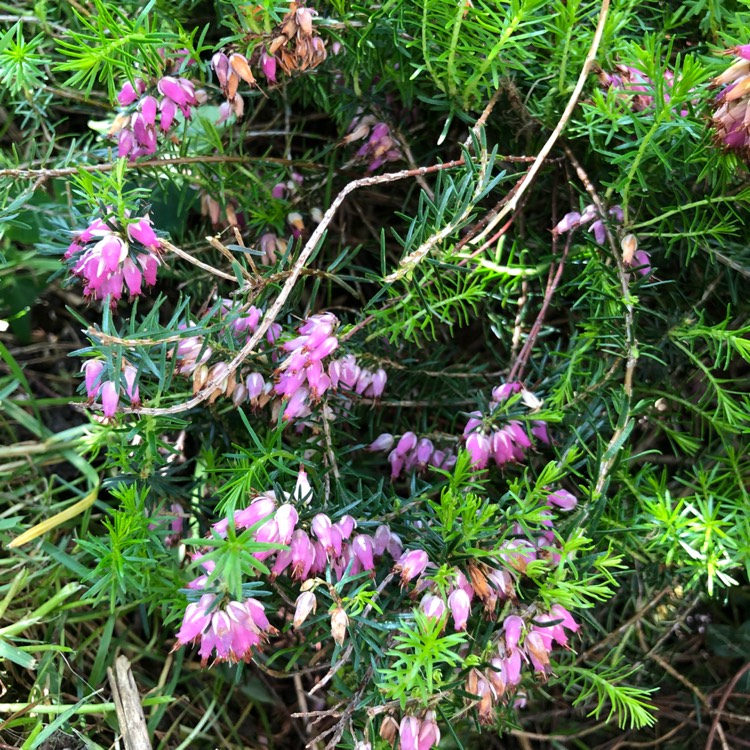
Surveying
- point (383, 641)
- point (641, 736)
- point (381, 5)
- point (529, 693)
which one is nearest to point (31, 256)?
point (381, 5)

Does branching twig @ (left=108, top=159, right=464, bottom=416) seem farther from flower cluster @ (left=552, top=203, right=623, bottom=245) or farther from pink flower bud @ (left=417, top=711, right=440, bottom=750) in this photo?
pink flower bud @ (left=417, top=711, right=440, bottom=750)

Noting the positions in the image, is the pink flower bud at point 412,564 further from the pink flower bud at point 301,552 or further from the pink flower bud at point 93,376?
the pink flower bud at point 93,376

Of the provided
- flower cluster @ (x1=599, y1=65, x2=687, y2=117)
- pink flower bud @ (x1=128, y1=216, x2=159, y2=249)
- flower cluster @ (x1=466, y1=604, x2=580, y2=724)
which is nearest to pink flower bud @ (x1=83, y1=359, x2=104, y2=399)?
pink flower bud @ (x1=128, y1=216, x2=159, y2=249)

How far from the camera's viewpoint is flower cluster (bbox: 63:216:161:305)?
118 centimetres

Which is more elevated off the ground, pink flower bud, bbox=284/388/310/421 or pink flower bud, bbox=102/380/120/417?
pink flower bud, bbox=102/380/120/417

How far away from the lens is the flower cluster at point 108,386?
3.86 ft

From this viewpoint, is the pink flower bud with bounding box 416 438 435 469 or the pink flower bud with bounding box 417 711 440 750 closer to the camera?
the pink flower bud with bounding box 417 711 440 750

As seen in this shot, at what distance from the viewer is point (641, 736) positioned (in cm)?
180

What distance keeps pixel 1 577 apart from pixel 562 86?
166cm

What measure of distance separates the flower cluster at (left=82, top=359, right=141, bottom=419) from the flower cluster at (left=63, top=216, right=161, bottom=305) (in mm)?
121

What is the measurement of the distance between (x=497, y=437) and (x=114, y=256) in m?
0.75

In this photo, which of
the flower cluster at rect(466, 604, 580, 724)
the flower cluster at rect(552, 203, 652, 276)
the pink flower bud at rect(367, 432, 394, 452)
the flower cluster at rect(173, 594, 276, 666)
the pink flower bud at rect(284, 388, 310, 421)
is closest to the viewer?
the flower cluster at rect(173, 594, 276, 666)

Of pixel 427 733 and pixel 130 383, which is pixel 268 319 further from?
pixel 427 733

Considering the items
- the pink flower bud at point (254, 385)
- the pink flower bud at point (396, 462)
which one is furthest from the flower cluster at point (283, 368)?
the pink flower bud at point (396, 462)
